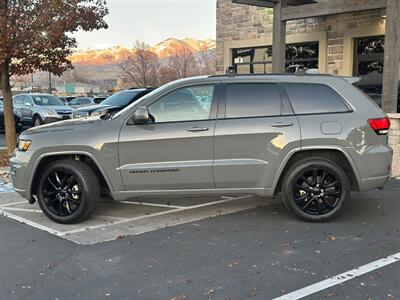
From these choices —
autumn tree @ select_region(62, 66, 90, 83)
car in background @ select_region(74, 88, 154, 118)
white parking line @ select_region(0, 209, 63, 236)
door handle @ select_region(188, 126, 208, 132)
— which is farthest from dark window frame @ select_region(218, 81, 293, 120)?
autumn tree @ select_region(62, 66, 90, 83)

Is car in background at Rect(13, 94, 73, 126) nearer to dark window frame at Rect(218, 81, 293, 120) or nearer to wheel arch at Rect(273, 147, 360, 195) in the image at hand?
dark window frame at Rect(218, 81, 293, 120)

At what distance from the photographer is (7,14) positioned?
10000 millimetres

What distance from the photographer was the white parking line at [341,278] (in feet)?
13.0

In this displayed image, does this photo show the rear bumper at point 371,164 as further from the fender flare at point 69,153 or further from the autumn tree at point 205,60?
the autumn tree at point 205,60

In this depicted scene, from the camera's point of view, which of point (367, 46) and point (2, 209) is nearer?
point (2, 209)

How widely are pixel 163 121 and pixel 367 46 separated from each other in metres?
9.49

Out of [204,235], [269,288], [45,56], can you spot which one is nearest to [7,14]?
[45,56]

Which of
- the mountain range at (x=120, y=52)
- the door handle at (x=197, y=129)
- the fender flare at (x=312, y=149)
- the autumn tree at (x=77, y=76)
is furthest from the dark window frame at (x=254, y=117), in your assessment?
the autumn tree at (x=77, y=76)

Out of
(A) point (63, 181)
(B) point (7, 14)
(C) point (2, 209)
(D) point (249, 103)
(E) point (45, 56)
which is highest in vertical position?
(B) point (7, 14)

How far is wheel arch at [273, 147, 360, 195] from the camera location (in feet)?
19.2

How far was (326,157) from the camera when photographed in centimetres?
601

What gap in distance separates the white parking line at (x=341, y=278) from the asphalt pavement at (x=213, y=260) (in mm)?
33

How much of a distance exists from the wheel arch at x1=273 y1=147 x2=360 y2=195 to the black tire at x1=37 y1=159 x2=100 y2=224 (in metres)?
2.21

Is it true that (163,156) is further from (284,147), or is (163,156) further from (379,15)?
(379,15)
